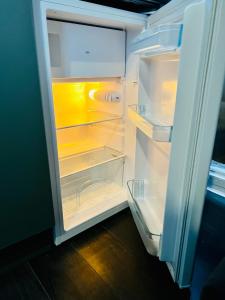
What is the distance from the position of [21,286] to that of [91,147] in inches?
40.4

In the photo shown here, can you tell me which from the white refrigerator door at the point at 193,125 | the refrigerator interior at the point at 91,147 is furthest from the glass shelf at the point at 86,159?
the white refrigerator door at the point at 193,125

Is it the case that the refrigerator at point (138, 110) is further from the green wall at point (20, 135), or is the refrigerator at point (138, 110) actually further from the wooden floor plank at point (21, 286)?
the wooden floor plank at point (21, 286)

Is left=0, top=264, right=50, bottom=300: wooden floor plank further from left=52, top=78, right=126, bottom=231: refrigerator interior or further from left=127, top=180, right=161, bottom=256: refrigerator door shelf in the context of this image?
left=127, top=180, right=161, bottom=256: refrigerator door shelf

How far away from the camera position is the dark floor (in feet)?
3.26

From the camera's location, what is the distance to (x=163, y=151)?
3.32ft

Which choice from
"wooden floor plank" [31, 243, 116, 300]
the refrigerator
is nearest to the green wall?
the refrigerator

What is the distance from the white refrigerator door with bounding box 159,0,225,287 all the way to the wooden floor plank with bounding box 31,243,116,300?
432 millimetres

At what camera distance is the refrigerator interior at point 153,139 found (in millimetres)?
872

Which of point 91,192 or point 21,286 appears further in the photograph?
point 91,192

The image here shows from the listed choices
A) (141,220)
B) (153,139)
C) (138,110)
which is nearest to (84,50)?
(138,110)

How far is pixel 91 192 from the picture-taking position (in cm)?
160

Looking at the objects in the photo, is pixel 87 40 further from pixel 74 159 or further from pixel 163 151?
pixel 74 159

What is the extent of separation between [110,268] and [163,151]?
71 centimetres

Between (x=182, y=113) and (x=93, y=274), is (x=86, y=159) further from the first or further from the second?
(x=182, y=113)
